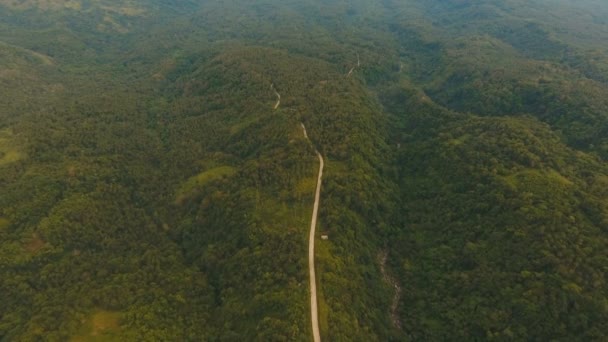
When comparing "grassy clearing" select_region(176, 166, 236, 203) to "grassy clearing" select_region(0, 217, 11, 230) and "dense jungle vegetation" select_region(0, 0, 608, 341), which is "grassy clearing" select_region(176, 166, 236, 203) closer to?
"dense jungle vegetation" select_region(0, 0, 608, 341)

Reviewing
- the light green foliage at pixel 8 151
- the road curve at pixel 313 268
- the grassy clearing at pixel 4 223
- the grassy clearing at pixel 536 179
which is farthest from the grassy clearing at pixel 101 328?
the grassy clearing at pixel 536 179

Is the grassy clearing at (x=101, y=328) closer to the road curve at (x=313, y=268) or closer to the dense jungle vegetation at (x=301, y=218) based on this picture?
the dense jungle vegetation at (x=301, y=218)

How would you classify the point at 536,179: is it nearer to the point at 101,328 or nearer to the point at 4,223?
the point at 101,328

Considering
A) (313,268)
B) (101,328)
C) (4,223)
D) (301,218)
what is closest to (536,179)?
(301,218)

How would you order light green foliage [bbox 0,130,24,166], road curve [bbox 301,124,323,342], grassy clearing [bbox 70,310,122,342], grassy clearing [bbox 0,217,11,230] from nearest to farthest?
1. road curve [bbox 301,124,323,342]
2. grassy clearing [bbox 70,310,122,342]
3. grassy clearing [bbox 0,217,11,230]
4. light green foliage [bbox 0,130,24,166]

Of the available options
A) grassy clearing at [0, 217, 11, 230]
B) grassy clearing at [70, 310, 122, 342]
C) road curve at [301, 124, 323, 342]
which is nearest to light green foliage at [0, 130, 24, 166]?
grassy clearing at [0, 217, 11, 230]
